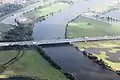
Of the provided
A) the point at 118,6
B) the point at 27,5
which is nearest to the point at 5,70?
the point at 27,5

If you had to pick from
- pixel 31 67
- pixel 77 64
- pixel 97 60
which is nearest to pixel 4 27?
pixel 31 67

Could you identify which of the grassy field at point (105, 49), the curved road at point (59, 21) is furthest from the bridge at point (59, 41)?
the curved road at point (59, 21)

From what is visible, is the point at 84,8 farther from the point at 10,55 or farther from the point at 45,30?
the point at 10,55

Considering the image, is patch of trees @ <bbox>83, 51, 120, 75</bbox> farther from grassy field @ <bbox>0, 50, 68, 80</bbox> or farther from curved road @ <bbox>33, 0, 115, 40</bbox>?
curved road @ <bbox>33, 0, 115, 40</bbox>

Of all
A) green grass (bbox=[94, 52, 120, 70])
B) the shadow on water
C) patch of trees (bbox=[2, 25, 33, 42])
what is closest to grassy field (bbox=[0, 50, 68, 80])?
the shadow on water

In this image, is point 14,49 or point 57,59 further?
point 14,49

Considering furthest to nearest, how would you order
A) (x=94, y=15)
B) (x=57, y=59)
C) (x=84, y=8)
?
(x=84, y=8) < (x=94, y=15) < (x=57, y=59)
